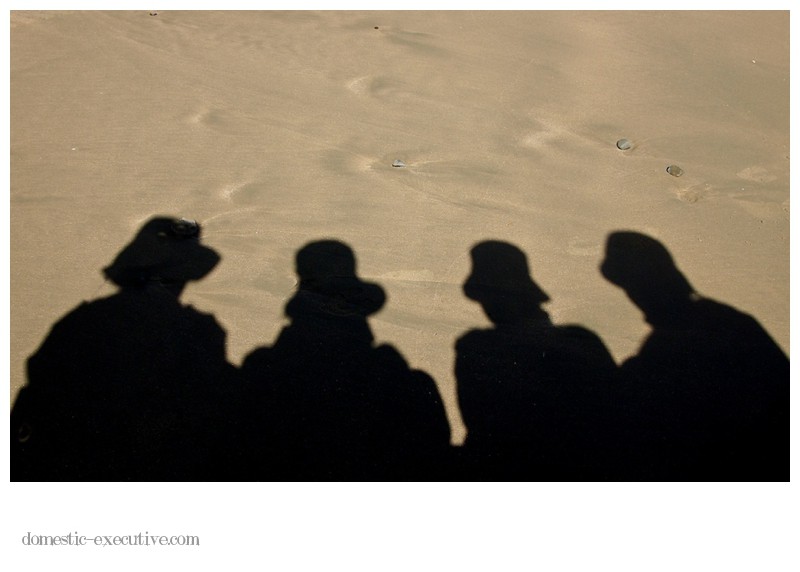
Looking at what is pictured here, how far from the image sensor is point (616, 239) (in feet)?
11.1

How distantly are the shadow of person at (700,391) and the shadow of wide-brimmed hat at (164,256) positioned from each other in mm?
2406

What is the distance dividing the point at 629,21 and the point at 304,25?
11.2 ft

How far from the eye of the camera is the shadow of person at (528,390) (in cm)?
243

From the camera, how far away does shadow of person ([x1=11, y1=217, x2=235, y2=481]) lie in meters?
2.36

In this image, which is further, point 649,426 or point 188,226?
point 188,226

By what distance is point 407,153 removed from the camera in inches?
158

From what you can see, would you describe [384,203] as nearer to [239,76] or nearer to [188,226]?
[188,226]

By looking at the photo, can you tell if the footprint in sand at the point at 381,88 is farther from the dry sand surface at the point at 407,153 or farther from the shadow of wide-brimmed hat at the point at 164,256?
the shadow of wide-brimmed hat at the point at 164,256

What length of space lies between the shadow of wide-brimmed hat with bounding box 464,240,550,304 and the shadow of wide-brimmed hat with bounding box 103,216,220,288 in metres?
1.52

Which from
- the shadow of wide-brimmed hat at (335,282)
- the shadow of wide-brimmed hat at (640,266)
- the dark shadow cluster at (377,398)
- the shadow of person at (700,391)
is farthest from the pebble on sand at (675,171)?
the shadow of wide-brimmed hat at (335,282)

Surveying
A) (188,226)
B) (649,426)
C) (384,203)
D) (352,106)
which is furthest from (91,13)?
(649,426)

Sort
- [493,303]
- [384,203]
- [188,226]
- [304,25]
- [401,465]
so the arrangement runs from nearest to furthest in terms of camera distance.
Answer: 1. [401,465]
2. [493,303]
3. [188,226]
4. [384,203]
5. [304,25]

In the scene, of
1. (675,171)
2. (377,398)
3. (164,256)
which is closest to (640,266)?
(675,171)

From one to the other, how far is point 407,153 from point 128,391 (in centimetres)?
248
